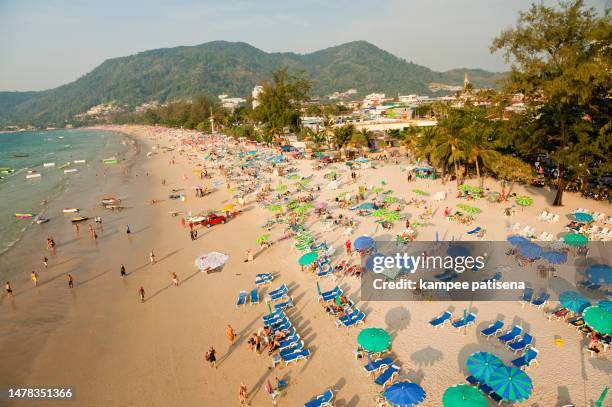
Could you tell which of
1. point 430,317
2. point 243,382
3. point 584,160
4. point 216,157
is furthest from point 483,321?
point 216,157

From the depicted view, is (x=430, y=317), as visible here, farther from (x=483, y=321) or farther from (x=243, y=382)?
(x=243, y=382)

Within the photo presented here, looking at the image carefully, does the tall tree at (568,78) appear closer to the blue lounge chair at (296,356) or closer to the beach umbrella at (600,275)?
the beach umbrella at (600,275)

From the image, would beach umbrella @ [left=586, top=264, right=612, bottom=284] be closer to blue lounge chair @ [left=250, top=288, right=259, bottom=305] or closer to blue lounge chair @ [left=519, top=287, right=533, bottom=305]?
blue lounge chair @ [left=519, top=287, right=533, bottom=305]

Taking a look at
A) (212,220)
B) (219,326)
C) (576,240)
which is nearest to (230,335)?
(219,326)

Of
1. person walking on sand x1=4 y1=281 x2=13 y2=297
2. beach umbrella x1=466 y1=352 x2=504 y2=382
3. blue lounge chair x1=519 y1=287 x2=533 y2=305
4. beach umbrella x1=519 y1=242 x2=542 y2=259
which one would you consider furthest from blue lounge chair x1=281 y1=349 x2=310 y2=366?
person walking on sand x1=4 y1=281 x2=13 y2=297

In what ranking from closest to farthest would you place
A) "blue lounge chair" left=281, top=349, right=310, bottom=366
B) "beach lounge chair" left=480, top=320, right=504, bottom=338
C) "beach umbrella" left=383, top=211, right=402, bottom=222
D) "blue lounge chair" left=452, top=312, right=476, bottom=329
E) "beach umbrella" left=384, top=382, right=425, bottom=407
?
"beach umbrella" left=384, top=382, right=425, bottom=407 < "blue lounge chair" left=281, top=349, right=310, bottom=366 < "beach lounge chair" left=480, top=320, right=504, bottom=338 < "blue lounge chair" left=452, top=312, right=476, bottom=329 < "beach umbrella" left=383, top=211, right=402, bottom=222

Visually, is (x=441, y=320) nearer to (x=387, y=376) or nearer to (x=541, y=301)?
(x=387, y=376)
